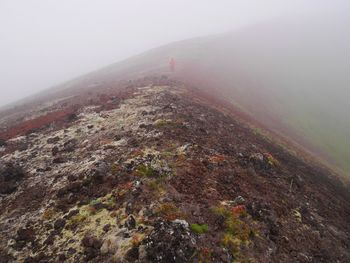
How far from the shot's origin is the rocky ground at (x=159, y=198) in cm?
1251

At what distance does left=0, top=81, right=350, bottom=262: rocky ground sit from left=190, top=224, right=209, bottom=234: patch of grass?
42 millimetres

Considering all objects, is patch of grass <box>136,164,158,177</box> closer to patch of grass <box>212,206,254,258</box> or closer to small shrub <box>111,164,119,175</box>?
small shrub <box>111,164,119,175</box>

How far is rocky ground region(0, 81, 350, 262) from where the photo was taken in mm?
12508

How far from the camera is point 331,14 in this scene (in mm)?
149750

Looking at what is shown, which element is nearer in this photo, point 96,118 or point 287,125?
point 96,118

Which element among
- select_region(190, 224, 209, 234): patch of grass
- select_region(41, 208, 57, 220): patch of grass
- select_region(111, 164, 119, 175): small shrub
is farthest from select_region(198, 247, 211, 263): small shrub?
select_region(41, 208, 57, 220): patch of grass

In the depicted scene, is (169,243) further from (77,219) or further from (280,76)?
(280,76)

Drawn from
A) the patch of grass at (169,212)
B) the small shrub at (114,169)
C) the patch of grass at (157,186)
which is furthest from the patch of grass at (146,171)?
the patch of grass at (169,212)

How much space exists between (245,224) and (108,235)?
19.2 feet

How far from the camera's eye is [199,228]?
42.4 feet

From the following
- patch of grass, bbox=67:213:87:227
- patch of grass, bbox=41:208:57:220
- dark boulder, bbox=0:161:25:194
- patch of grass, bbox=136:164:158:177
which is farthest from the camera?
dark boulder, bbox=0:161:25:194

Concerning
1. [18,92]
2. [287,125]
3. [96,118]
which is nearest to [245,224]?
[96,118]

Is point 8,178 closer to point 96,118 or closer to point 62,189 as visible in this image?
point 62,189

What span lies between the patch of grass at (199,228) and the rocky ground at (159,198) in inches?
1.7
